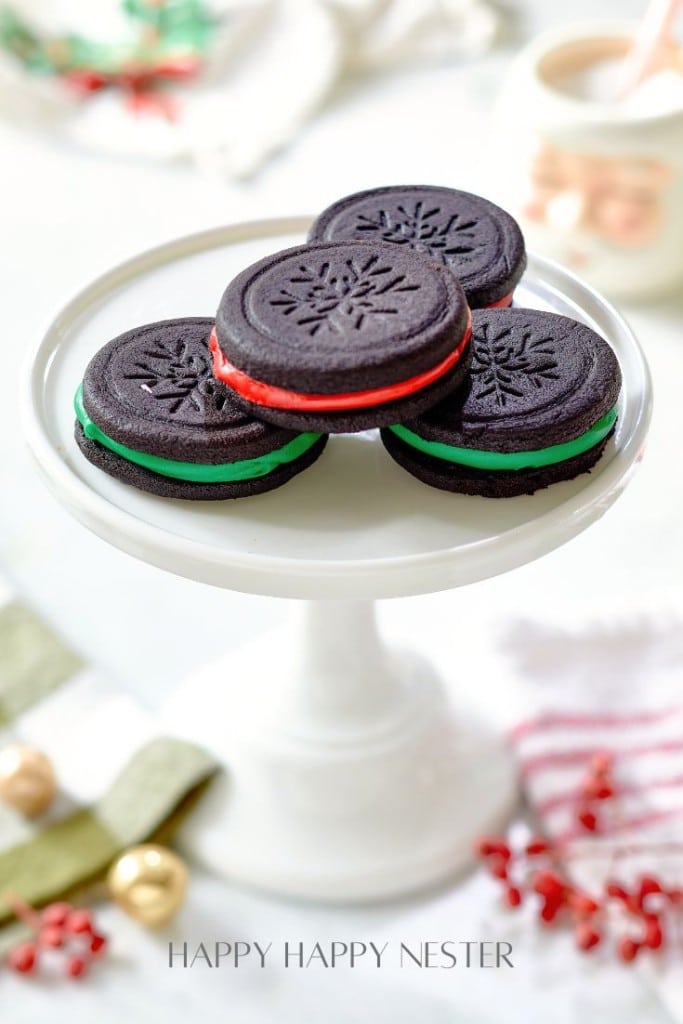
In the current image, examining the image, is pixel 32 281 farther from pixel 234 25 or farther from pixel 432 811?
pixel 432 811

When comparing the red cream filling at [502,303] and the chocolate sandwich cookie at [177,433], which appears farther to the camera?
the red cream filling at [502,303]

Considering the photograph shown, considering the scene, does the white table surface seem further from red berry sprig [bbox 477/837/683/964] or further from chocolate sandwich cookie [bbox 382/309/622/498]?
chocolate sandwich cookie [bbox 382/309/622/498]

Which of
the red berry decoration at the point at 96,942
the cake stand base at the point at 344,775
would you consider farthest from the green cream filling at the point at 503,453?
the red berry decoration at the point at 96,942

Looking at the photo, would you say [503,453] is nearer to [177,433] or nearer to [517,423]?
[517,423]

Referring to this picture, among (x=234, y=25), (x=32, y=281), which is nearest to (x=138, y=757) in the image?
(x=32, y=281)

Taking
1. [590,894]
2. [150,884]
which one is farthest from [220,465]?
[590,894]

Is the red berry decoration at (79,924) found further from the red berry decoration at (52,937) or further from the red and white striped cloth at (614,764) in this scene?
the red and white striped cloth at (614,764)
